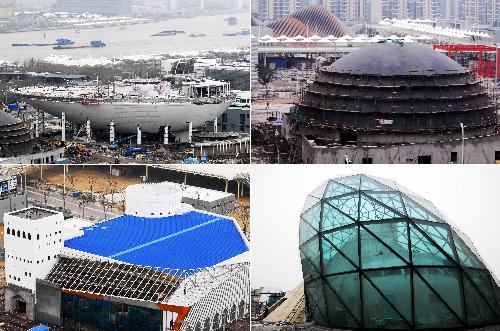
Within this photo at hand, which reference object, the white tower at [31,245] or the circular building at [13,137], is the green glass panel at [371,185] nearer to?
the white tower at [31,245]

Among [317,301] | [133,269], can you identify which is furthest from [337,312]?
[133,269]

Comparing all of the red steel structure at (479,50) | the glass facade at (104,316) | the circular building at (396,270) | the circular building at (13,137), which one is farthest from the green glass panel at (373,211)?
the red steel structure at (479,50)

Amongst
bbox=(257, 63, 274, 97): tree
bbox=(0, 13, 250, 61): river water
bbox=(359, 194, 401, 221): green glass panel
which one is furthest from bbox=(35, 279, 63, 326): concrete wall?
bbox=(0, 13, 250, 61): river water

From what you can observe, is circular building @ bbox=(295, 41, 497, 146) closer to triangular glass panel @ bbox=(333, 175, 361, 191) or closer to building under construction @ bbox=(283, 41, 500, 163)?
building under construction @ bbox=(283, 41, 500, 163)

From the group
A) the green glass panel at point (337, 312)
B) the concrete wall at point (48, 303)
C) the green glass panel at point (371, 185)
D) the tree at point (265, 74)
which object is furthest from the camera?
the tree at point (265, 74)

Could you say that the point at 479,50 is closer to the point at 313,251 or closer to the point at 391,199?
the point at 391,199

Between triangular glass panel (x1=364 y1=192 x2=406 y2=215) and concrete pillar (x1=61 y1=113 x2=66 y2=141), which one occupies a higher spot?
triangular glass panel (x1=364 y1=192 x2=406 y2=215)
